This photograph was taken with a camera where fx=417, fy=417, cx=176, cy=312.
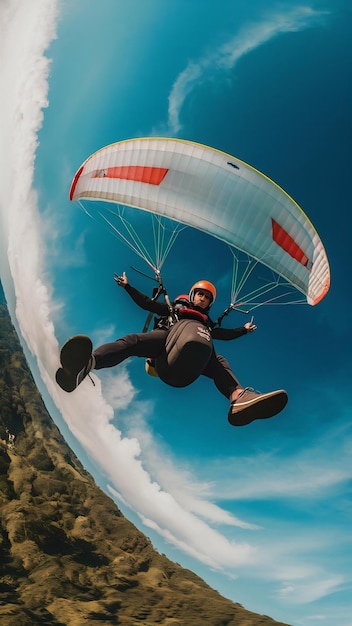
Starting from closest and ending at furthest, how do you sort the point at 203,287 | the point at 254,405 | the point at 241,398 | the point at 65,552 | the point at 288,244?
the point at 254,405
the point at 241,398
the point at 203,287
the point at 288,244
the point at 65,552

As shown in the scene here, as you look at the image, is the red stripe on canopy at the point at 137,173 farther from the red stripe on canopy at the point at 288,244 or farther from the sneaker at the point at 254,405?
the sneaker at the point at 254,405

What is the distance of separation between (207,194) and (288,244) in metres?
2.56

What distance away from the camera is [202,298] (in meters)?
9.39

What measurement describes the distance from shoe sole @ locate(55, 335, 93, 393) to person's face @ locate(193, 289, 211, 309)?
11.1 ft

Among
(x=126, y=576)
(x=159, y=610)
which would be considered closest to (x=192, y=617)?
(x=159, y=610)

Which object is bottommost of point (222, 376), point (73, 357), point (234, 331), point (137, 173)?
point (73, 357)

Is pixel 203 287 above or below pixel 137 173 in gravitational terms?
below

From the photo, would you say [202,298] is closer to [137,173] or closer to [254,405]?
[254,405]

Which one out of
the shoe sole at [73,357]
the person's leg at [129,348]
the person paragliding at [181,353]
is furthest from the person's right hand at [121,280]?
the shoe sole at [73,357]

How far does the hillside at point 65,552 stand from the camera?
40.5 m

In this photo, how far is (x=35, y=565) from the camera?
42125 millimetres

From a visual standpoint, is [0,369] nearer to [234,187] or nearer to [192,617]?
[192,617]

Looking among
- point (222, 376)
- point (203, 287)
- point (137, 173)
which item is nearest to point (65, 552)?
point (222, 376)

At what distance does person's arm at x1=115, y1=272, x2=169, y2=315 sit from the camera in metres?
8.36
